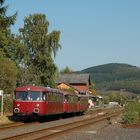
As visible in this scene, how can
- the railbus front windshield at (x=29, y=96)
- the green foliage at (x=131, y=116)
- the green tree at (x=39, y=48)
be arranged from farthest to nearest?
the green tree at (x=39, y=48) < the railbus front windshield at (x=29, y=96) < the green foliage at (x=131, y=116)

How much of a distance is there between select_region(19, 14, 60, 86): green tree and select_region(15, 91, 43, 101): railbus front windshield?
37.9m

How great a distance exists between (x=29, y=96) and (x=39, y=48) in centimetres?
4472

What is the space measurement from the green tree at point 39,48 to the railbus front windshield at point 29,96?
37.9m

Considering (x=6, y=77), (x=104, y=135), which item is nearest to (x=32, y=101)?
(x=104, y=135)

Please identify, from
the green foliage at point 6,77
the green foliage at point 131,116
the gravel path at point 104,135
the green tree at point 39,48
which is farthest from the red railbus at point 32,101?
the green tree at point 39,48

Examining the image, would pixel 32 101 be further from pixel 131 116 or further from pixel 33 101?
pixel 131 116

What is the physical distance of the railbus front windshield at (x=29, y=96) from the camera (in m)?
35.4

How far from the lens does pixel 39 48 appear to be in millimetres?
79875

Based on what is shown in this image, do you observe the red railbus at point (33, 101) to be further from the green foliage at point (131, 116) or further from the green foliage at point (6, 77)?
the green foliage at point (6, 77)

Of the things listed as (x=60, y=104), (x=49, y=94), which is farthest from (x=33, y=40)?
(x=49, y=94)

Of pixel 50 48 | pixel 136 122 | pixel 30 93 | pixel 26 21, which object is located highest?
pixel 26 21

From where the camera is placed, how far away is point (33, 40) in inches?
3159

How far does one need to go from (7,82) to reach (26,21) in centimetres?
3409

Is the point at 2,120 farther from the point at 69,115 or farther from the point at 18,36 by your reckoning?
the point at 18,36
